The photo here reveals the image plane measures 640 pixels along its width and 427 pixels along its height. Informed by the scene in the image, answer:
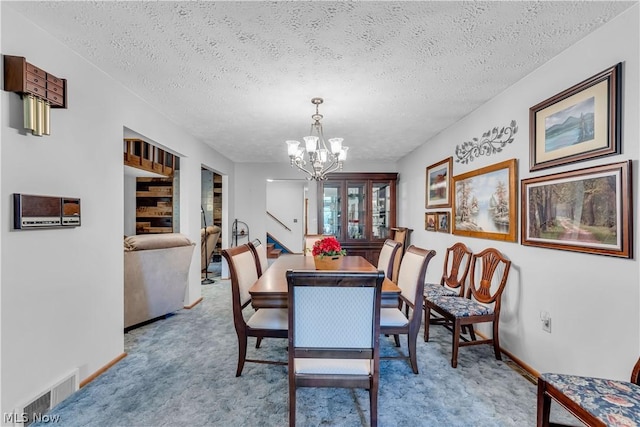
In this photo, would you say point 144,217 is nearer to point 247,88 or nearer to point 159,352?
point 159,352

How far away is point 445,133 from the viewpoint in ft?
12.0

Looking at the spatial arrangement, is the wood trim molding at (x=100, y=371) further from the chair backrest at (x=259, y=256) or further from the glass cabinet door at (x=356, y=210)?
the glass cabinet door at (x=356, y=210)

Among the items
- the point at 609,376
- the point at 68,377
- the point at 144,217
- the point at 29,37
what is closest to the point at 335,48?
the point at 29,37

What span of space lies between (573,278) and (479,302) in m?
0.87

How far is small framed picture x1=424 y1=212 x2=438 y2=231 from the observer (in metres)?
3.96

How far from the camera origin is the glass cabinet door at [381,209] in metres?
5.55

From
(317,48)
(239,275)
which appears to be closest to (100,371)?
(239,275)

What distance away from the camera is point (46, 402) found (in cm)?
169

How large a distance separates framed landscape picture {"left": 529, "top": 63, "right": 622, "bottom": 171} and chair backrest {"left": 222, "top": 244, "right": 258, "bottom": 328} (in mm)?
2396

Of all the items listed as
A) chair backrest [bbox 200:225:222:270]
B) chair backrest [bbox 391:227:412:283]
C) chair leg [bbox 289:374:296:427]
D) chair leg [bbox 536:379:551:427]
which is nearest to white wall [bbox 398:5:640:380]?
chair leg [bbox 536:379:551:427]

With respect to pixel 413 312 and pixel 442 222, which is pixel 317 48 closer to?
pixel 413 312

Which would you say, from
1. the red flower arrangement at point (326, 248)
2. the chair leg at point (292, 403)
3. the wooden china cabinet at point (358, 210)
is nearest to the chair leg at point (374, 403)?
the chair leg at point (292, 403)

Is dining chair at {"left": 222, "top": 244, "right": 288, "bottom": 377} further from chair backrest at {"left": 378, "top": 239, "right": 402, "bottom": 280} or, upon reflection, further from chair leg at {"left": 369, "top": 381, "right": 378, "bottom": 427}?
chair backrest at {"left": 378, "top": 239, "right": 402, "bottom": 280}

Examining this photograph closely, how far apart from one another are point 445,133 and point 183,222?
142 inches
